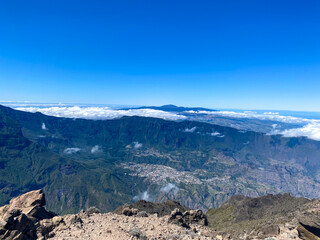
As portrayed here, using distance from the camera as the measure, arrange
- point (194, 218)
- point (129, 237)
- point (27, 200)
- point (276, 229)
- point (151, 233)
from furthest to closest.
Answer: point (194, 218)
point (27, 200)
point (276, 229)
point (151, 233)
point (129, 237)

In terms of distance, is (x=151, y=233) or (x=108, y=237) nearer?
(x=108, y=237)

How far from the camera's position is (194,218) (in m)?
57.3

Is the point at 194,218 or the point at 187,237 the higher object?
the point at 187,237

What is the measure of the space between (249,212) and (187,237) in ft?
291

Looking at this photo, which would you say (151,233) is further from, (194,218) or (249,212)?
(249,212)

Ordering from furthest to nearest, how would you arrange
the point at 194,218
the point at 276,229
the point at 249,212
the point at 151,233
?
the point at 249,212 → the point at 194,218 → the point at 276,229 → the point at 151,233

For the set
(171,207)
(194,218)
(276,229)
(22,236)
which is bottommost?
(171,207)

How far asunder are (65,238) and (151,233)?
12.1 metres

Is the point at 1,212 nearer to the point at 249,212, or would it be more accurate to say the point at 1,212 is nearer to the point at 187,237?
the point at 187,237

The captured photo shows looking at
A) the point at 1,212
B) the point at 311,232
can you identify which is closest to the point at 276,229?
the point at 311,232

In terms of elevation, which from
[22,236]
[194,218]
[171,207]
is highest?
[22,236]

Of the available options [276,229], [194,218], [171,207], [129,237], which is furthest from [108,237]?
[171,207]

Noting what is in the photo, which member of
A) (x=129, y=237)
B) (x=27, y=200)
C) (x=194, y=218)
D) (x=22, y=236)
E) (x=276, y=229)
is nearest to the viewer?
(x=22, y=236)

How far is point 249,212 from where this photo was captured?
97.4 m
